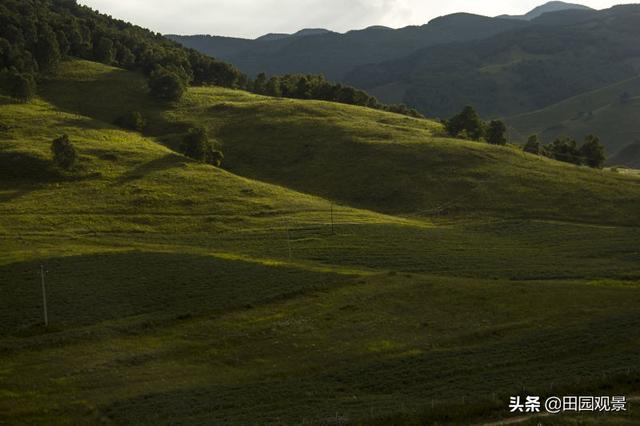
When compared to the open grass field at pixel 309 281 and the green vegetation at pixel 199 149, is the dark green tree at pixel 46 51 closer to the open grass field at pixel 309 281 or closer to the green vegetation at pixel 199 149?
the open grass field at pixel 309 281

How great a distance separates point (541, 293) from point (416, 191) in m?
55.1

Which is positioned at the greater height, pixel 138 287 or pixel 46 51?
pixel 46 51

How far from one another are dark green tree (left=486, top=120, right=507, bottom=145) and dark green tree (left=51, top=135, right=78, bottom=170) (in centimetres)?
9121

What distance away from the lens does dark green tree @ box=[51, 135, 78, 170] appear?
103125 millimetres

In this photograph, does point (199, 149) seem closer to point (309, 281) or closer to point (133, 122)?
point (133, 122)

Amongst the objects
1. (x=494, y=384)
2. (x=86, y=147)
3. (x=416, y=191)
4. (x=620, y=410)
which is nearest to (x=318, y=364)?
(x=494, y=384)

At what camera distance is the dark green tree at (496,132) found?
145000 millimetres

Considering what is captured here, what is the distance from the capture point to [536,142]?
140250 millimetres

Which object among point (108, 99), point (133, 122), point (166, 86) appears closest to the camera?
point (133, 122)

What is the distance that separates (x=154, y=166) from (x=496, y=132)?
78576 mm

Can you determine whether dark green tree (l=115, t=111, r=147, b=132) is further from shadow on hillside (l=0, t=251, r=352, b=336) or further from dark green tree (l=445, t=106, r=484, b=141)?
shadow on hillside (l=0, t=251, r=352, b=336)

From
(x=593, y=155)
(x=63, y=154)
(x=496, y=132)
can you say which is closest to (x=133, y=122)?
(x=63, y=154)

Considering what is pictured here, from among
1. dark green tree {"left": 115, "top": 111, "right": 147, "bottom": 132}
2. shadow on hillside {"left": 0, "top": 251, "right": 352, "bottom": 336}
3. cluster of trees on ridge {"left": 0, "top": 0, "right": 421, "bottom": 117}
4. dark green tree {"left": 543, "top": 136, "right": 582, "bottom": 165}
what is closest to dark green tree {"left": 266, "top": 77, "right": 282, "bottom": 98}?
cluster of trees on ridge {"left": 0, "top": 0, "right": 421, "bottom": 117}

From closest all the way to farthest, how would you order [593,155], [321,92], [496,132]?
[593,155], [496,132], [321,92]
